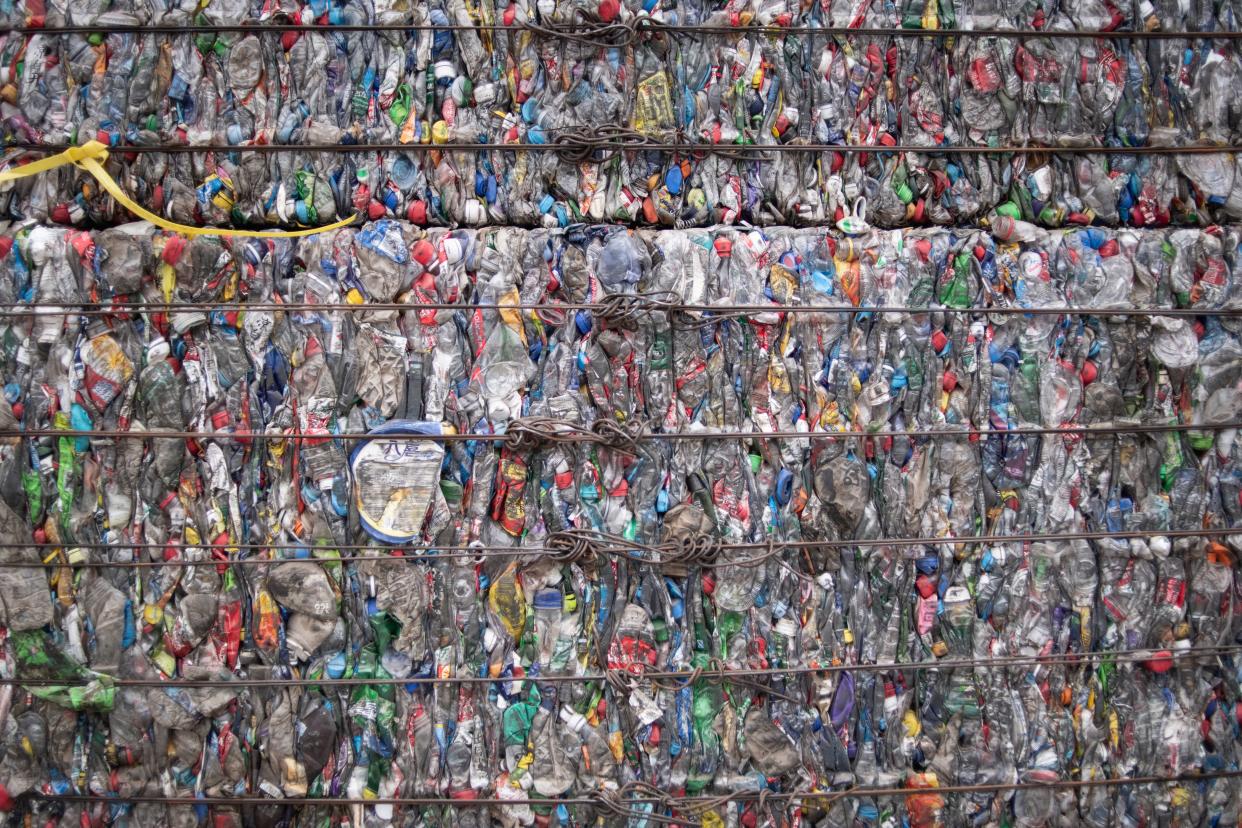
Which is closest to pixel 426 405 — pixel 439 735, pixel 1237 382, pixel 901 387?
pixel 439 735

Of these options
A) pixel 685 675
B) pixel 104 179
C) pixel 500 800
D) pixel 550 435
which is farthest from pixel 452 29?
pixel 500 800

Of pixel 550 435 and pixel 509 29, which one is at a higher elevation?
pixel 509 29

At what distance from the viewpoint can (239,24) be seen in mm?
1829

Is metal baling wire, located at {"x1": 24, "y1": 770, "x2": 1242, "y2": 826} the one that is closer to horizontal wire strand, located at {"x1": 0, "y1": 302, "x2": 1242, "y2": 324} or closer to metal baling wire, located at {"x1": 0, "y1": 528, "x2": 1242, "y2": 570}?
metal baling wire, located at {"x1": 0, "y1": 528, "x2": 1242, "y2": 570}

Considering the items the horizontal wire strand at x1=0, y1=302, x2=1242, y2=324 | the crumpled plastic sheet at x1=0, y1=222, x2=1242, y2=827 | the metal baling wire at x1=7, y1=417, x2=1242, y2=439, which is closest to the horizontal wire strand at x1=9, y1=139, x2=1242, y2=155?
the crumpled plastic sheet at x1=0, y1=222, x2=1242, y2=827

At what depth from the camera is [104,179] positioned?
1.76 meters

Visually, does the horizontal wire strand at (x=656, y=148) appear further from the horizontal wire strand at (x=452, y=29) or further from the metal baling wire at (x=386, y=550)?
the metal baling wire at (x=386, y=550)

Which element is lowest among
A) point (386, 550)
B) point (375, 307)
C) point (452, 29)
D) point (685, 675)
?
point (685, 675)

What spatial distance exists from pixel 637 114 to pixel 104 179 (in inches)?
43.8

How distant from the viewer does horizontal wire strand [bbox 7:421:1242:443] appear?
1.77 m

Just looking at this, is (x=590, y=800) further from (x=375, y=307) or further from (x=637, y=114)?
(x=637, y=114)

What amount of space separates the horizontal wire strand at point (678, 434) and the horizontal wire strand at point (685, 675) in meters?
0.48

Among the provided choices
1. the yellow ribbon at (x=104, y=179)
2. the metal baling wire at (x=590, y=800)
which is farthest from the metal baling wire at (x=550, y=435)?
the metal baling wire at (x=590, y=800)

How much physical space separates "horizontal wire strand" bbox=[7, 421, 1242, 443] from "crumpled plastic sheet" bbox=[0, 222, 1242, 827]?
0.02 metres
